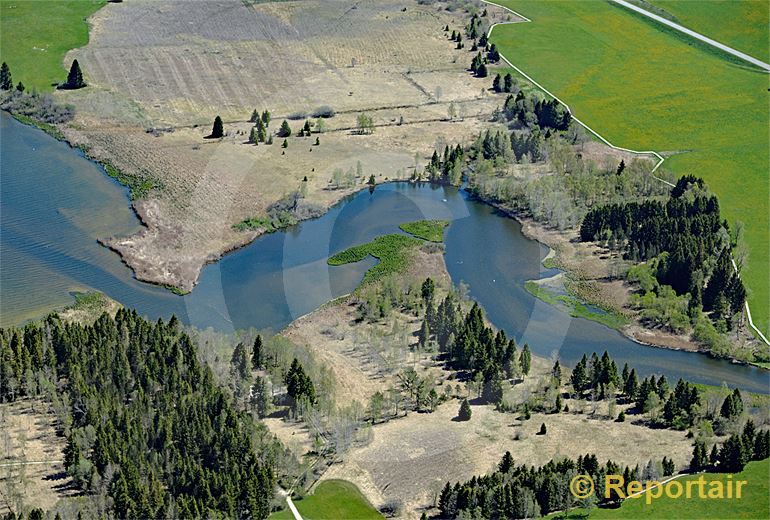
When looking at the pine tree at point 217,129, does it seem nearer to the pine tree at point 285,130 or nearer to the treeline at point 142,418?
the pine tree at point 285,130

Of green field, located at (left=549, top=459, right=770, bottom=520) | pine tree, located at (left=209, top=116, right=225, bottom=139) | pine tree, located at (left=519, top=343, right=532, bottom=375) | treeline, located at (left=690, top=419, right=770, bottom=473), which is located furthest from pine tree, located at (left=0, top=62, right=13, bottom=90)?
treeline, located at (left=690, top=419, right=770, bottom=473)

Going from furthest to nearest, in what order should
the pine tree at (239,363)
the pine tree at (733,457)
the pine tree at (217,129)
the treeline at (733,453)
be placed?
the pine tree at (217,129)
the pine tree at (239,363)
the treeline at (733,453)
the pine tree at (733,457)

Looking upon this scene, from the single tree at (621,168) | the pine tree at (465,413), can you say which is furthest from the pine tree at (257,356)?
the single tree at (621,168)

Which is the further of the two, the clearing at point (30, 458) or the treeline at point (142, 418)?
the clearing at point (30, 458)

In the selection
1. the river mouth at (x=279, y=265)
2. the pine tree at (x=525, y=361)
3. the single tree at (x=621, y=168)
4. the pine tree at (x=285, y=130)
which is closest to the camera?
the pine tree at (x=525, y=361)

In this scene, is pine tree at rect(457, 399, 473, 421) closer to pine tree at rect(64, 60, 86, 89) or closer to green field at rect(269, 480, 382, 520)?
green field at rect(269, 480, 382, 520)

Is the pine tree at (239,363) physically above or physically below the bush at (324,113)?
below

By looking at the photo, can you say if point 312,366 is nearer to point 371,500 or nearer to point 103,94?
point 371,500

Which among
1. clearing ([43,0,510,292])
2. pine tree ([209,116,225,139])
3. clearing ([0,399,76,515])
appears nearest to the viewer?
clearing ([0,399,76,515])
